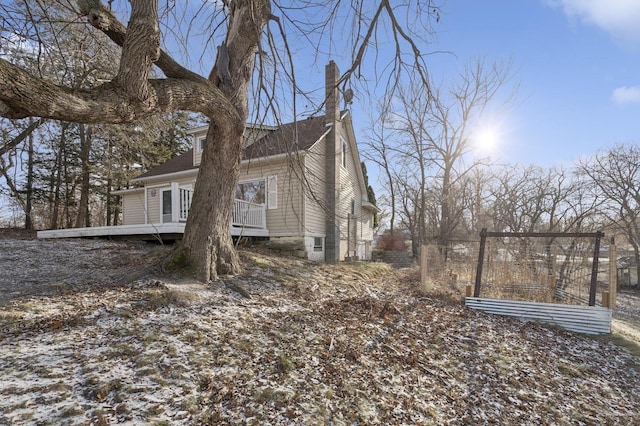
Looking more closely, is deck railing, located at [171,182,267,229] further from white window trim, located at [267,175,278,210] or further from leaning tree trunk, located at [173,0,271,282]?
leaning tree trunk, located at [173,0,271,282]

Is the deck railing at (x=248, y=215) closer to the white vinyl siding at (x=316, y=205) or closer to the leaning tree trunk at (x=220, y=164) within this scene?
the white vinyl siding at (x=316, y=205)

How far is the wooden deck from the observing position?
859 cm

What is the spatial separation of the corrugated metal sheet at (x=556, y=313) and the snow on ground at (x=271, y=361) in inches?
15.1

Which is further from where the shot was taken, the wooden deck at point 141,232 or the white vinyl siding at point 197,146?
the white vinyl siding at point 197,146

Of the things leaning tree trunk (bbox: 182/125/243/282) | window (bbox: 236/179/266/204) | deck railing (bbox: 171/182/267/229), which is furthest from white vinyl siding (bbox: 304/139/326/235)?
leaning tree trunk (bbox: 182/125/243/282)

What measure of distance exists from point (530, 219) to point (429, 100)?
14.7 m

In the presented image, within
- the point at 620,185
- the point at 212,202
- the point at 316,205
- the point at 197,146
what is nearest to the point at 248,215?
the point at 316,205

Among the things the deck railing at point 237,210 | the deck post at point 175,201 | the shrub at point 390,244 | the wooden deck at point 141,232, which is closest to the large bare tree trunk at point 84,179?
the wooden deck at point 141,232

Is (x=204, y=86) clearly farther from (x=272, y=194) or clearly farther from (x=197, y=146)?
(x=197, y=146)

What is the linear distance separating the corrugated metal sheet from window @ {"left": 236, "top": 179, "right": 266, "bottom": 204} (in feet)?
25.6

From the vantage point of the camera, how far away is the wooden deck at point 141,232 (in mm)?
8594

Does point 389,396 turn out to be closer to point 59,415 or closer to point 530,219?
→ point 59,415

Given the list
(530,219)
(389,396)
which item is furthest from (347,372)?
(530,219)

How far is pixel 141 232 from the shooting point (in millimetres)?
9406
